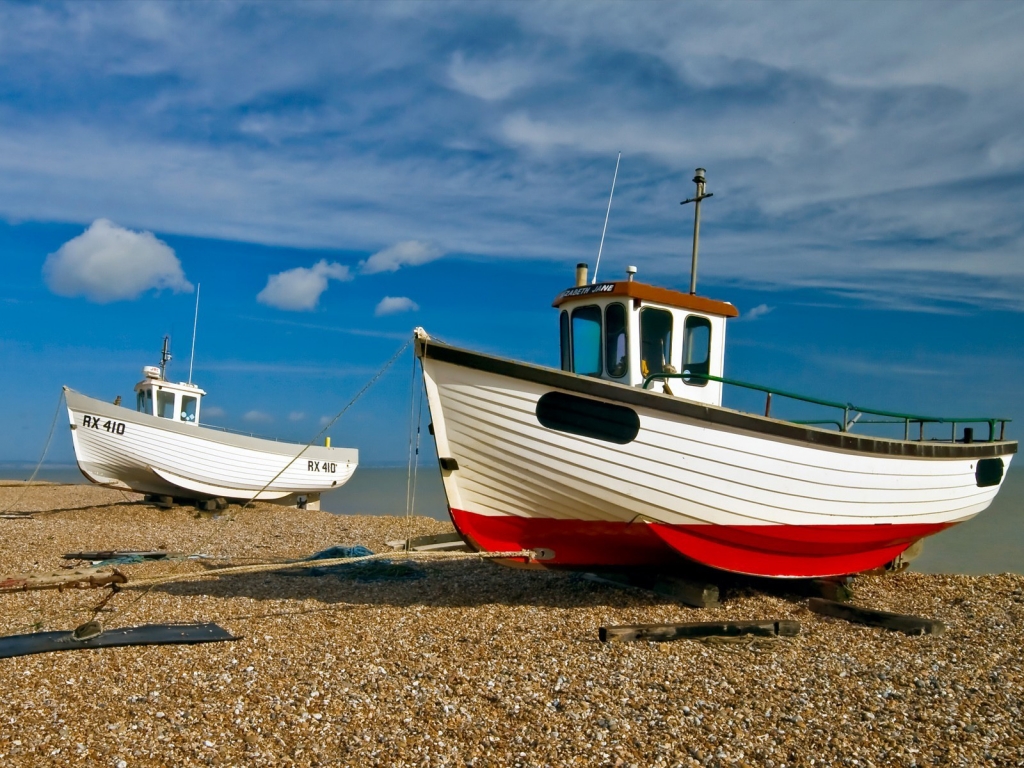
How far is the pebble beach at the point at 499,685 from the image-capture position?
13.5 feet

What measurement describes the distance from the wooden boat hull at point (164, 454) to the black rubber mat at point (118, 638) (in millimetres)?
10448

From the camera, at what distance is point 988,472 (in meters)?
10.4

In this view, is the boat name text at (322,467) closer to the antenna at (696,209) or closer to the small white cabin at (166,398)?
the small white cabin at (166,398)

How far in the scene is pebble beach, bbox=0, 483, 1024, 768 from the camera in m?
4.11

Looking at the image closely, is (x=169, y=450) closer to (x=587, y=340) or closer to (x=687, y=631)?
(x=587, y=340)

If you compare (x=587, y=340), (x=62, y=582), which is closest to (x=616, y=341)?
(x=587, y=340)

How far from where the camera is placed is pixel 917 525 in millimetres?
9102

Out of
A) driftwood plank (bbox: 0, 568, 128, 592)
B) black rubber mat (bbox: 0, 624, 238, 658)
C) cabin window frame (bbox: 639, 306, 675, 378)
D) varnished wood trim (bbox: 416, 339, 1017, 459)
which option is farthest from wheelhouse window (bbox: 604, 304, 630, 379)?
driftwood plank (bbox: 0, 568, 128, 592)

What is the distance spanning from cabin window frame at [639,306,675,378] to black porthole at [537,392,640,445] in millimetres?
1196

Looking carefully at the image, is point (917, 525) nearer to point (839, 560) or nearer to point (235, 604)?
point (839, 560)

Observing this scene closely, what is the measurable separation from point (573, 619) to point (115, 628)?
3.96m

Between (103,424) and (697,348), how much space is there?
14.3 metres

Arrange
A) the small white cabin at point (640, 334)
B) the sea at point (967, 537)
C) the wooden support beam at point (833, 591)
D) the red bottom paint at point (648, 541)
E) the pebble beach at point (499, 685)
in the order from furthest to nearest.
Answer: the sea at point (967, 537)
the wooden support beam at point (833, 591)
the small white cabin at point (640, 334)
the red bottom paint at point (648, 541)
the pebble beach at point (499, 685)

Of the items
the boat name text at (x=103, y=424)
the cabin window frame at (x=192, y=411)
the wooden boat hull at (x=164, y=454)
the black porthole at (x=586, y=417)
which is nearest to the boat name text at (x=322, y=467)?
the wooden boat hull at (x=164, y=454)
